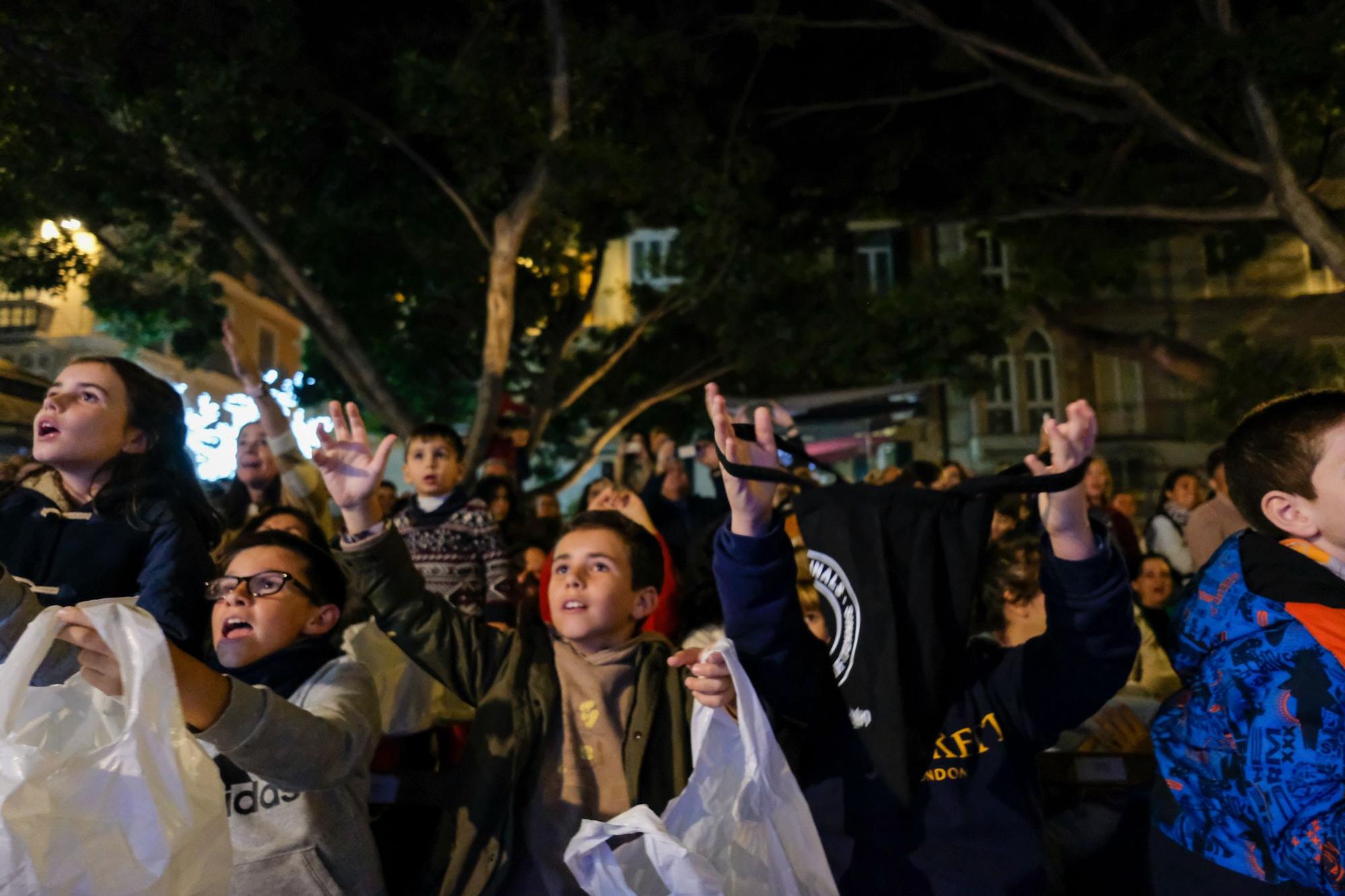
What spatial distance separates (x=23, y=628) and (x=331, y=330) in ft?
24.4

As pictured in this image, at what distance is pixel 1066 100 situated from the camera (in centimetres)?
877

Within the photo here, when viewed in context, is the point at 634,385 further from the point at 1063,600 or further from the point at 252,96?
the point at 1063,600

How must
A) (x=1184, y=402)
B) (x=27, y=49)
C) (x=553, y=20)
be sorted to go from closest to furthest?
(x=27, y=49), (x=553, y=20), (x=1184, y=402)

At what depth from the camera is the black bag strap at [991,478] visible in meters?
1.93

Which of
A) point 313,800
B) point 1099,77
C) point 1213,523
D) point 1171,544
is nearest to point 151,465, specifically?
point 313,800

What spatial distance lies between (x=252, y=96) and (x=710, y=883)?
736 centimetres

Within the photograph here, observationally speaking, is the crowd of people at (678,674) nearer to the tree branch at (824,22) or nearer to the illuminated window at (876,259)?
the tree branch at (824,22)

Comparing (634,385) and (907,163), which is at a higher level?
(907,163)

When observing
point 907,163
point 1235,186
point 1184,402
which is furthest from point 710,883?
point 1184,402

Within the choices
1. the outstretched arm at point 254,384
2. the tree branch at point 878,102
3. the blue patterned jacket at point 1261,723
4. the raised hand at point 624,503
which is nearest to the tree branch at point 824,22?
the tree branch at point 878,102

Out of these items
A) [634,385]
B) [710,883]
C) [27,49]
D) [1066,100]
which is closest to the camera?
[710,883]

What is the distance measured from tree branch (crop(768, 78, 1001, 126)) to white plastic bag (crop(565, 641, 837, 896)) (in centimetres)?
865

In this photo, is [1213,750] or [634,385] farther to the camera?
[634,385]

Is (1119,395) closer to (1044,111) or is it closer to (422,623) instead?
(1044,111)
